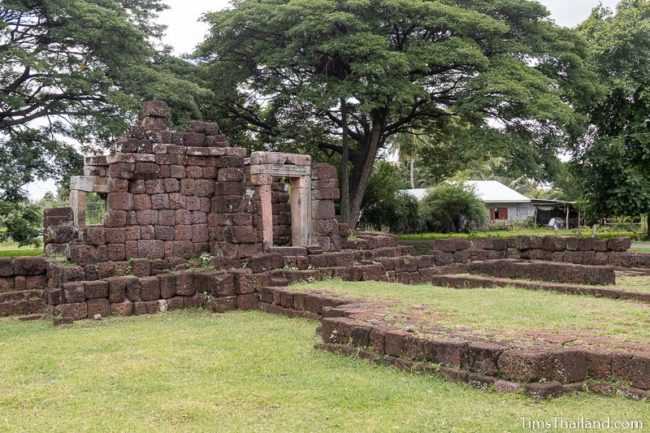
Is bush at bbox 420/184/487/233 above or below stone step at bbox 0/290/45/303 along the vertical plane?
above

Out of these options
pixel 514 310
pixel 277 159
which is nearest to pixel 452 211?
pixel 277 159

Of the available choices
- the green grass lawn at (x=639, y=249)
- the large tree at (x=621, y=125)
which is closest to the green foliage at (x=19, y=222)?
the green grass lawn at (x=639, y=249)

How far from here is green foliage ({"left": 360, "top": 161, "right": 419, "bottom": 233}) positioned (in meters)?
30.9

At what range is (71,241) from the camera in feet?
46.4

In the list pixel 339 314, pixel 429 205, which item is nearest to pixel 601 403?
pixel 339 314

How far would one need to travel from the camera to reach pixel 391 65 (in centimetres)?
2098

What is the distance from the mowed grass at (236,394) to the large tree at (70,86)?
12848mm

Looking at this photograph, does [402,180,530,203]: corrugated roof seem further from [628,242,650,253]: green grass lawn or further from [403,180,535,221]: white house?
[628,242,650,253]: green grass lawn

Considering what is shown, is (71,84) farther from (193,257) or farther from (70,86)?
(193,257)

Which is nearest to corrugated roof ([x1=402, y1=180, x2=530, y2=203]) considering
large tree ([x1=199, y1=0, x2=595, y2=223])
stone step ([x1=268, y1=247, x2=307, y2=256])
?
large tree ([x1=199, y1=0, x2=595, y2=223])

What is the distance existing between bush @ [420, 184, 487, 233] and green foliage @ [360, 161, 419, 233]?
1.09 m

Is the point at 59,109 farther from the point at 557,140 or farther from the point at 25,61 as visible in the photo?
the point at 557,140

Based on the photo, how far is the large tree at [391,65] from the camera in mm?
20719

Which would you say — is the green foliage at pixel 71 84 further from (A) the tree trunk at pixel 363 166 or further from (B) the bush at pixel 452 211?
(B) the bush at pixel 452 211
